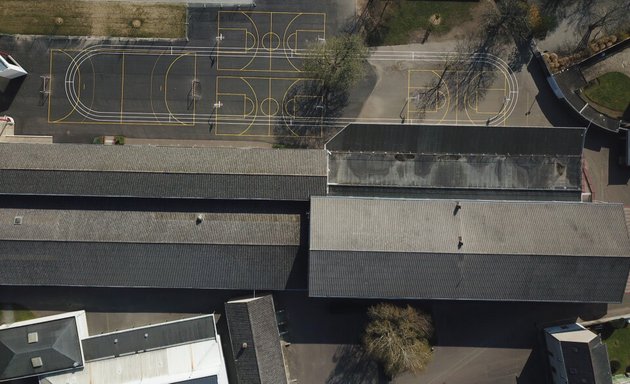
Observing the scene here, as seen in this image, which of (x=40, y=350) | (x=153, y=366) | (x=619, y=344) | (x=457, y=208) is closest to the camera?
(x=457, y=208)

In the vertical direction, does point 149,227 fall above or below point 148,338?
above

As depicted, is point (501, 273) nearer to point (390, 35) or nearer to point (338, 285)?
point (338, 285)

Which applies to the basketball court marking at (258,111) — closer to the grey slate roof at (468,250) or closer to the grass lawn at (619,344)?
the grey slate roof at (468,250)

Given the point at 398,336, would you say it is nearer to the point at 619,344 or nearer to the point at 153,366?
the point at 153,366

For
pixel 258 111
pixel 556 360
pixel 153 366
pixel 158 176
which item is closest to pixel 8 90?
pixel 158 176

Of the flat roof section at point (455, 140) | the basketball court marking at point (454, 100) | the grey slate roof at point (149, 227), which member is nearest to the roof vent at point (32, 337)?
the grey slate roof at point (149, 227)

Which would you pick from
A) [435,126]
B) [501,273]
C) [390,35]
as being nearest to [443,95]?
[435,126]

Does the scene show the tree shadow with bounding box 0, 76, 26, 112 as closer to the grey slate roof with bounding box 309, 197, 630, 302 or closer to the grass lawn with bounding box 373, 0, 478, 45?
the grey slate roof with bounding box 309, 197, 630, 302
